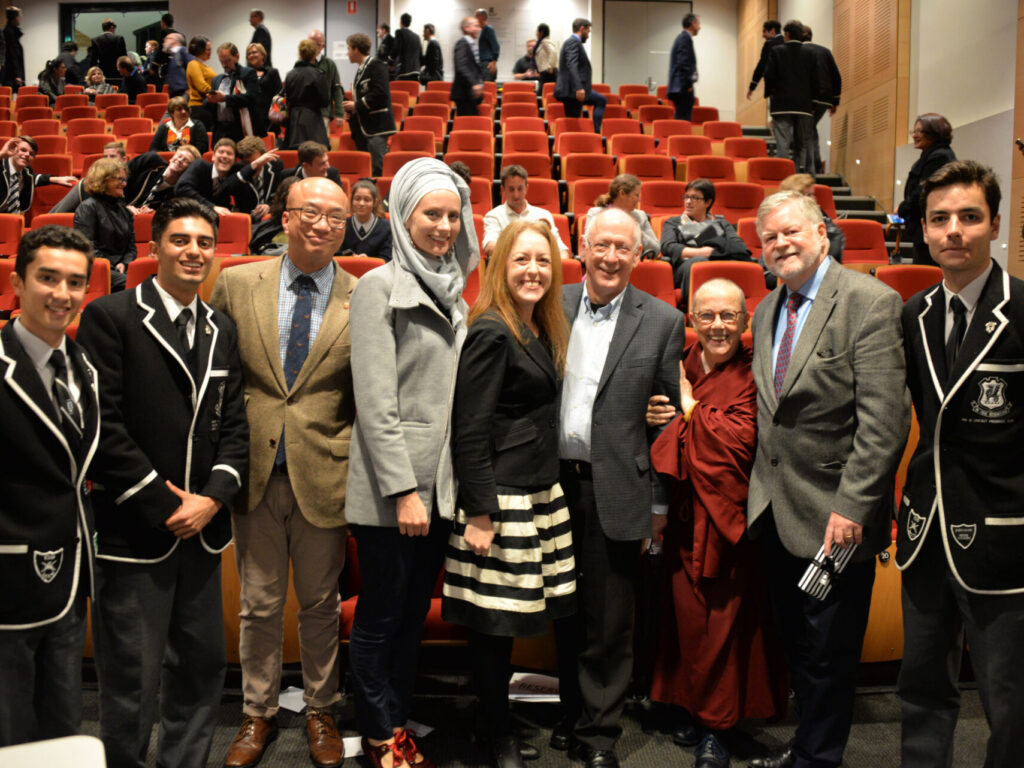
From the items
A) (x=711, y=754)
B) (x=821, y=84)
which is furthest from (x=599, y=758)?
(x=821, y=84)

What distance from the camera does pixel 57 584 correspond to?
146 cm

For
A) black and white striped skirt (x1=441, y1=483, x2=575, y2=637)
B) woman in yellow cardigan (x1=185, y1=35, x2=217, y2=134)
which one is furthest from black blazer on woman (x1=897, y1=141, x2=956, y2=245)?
woman in yellow cardigan (x1=185, y1=35, x2=217, y2=134)

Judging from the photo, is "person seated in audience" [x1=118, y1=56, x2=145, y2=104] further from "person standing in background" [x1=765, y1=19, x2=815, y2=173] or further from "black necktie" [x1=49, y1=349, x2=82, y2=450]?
"black necktie" [x1=49, y1=349, x2=82, y2=450]

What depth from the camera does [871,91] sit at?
7.92 m

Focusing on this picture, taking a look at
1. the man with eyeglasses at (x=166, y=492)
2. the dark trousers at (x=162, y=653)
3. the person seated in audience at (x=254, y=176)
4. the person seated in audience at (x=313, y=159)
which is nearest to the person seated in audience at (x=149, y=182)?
the person seated in audience at (x=254, y=176)

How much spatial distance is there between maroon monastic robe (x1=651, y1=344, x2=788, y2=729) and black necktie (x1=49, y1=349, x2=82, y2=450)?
4.16 ft

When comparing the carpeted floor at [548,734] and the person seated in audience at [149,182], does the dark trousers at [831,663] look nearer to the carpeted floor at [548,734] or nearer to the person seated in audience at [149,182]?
the carpeted floor at [548,734]

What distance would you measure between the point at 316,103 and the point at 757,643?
5.71 meters

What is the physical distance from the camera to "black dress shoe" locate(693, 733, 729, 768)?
1952mm

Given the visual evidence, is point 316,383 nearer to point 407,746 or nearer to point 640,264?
point 407,746

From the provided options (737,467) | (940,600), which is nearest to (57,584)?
(737,467)

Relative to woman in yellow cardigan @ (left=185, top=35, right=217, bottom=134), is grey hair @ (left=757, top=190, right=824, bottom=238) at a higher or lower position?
lower

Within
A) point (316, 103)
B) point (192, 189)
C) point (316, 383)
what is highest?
point (316, 103)

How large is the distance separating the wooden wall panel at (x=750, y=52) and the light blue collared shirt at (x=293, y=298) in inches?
387
